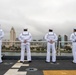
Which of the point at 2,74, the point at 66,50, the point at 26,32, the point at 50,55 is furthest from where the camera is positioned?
the point at 66,50

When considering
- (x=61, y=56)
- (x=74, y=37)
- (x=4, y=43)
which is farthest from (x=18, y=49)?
(x=74, y=37)

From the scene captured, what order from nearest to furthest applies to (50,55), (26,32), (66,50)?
(26,32)
(50,55)
(66,50)

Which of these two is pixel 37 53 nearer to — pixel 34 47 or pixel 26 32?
pixel 34 47

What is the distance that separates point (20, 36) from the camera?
10195 millimetres

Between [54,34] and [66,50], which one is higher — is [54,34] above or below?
above

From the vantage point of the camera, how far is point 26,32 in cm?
1007

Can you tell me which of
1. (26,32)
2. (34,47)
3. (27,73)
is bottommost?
(27,73)

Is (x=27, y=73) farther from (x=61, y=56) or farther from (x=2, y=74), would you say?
(x=61, y=56)

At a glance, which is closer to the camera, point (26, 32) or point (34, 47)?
point (26, 32)

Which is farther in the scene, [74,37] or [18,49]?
[18,49]

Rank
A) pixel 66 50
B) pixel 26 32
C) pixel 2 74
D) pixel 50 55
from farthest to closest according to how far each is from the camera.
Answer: pixel 66 50 → pixel 50 55 → pixel 26 32 → pixel 2 74

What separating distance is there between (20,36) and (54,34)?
1780 mm

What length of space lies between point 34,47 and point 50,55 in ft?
4.23

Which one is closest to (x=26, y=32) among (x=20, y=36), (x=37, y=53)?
(x=20, y=36)
